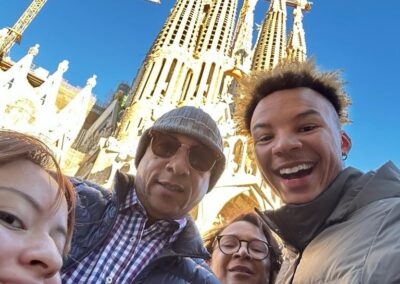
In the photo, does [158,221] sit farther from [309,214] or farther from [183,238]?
[309,214]

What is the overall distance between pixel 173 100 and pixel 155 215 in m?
15.6

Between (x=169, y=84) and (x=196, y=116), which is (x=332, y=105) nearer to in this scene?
(x=196, y=116)

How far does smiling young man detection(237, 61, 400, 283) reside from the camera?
3.96ft

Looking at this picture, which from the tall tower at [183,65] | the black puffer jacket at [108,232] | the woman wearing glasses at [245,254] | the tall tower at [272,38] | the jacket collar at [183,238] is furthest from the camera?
the tall tower at [272,38]

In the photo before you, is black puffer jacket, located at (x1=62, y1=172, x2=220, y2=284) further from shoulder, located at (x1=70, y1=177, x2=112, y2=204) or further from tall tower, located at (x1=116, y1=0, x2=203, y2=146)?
tall tower, located at (x1=116, y1=0, x2=203, y2=146)

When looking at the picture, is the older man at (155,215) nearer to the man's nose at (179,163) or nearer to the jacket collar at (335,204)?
the man's nose at (179,163)

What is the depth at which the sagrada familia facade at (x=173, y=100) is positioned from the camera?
12.6 m

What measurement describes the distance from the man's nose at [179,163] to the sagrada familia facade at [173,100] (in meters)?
8.56

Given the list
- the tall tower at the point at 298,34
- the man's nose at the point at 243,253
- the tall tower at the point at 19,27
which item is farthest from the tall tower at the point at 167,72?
the tall tower at the point at 19,27

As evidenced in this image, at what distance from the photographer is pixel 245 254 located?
278 cm

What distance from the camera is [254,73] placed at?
2426mm

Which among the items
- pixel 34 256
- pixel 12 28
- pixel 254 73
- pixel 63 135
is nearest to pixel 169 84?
pixel 63 135

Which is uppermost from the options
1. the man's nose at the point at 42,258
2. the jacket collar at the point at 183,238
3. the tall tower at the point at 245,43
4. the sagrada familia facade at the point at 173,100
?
the tall tower at the point at 245,43

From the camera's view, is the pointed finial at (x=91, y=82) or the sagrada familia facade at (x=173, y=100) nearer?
the sagrada familia facade at (x=173, y=100)
